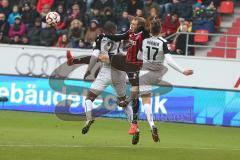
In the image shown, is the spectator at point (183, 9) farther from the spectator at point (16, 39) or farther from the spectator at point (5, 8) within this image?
the spectator at point (5, 8)

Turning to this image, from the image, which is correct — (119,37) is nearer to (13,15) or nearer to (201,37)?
(201,37)

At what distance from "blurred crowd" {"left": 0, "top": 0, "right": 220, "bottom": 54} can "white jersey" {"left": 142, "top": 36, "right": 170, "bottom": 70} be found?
940cm

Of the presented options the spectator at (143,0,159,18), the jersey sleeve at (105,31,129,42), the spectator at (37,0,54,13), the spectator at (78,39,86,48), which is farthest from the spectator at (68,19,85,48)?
the jersey sleeve at (105,31,129,42)

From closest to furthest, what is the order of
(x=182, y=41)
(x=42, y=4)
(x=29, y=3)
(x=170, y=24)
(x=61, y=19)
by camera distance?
(x=182, y=41), (x=170, y=24), (x=61, y=19), (x=29, y=3), (x=42, y=4)

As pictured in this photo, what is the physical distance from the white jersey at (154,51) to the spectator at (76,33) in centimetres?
1053

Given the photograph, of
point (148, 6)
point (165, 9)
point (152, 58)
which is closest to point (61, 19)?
point (148, 6)

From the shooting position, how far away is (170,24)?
984 inches

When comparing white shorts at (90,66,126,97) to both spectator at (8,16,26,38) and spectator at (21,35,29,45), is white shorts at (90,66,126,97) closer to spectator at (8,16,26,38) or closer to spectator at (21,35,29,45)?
spectator at (21,35,29,45)

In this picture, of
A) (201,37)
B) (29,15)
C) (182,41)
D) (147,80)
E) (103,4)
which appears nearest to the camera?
(147,80)

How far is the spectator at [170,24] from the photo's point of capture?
24.8 meters

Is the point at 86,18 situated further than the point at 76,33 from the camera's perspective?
Yes

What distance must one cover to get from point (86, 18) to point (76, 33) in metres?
1.01

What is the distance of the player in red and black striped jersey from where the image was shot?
1492cm

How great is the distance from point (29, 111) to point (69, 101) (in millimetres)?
1291
